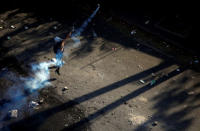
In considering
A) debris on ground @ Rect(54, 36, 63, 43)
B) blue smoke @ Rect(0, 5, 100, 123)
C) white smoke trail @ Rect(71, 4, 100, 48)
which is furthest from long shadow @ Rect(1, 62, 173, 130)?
debris on ground @ Rect(54, 36, 63, 43)

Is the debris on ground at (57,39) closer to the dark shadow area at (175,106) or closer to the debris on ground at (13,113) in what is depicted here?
the debris on ground at (13,113)

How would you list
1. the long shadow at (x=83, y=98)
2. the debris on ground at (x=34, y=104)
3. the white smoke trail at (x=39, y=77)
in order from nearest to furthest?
the long shadow at (x=83, y=98) < the debris on ground at (x=34, y=104) < the white smoke trail at (x=39, y=77)

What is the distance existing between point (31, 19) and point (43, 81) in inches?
139

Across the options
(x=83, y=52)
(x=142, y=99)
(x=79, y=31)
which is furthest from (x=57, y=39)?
(x=142, y=99)

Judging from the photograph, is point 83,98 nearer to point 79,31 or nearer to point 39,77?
point 39,77

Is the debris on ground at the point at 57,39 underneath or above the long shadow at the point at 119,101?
above

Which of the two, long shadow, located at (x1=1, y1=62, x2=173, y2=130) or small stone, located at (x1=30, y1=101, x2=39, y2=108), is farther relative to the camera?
Answer: small stone, located at (x1=30, y1=101, x2=39, y2=108)

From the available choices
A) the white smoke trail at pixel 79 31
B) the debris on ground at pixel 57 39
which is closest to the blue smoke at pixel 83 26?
the white smoke trail at pixel 79 31

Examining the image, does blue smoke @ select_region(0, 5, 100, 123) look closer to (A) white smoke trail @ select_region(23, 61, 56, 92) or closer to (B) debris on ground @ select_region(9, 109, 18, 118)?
(A) white smoke trail @ select_region(23, 61, 56, 92)

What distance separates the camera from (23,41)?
21.6 ft

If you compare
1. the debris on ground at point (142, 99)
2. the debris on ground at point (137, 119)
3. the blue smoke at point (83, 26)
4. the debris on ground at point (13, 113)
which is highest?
the blue smoke at point (83, 26)

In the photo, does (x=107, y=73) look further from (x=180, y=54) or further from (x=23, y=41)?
(x=23, y=41)

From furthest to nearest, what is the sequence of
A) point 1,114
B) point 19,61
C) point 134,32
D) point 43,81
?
point 134,32
point 19,61
point 43,81
point 1,114

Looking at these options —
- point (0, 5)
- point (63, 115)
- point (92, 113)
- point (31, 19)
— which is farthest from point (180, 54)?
point (0, 5)
